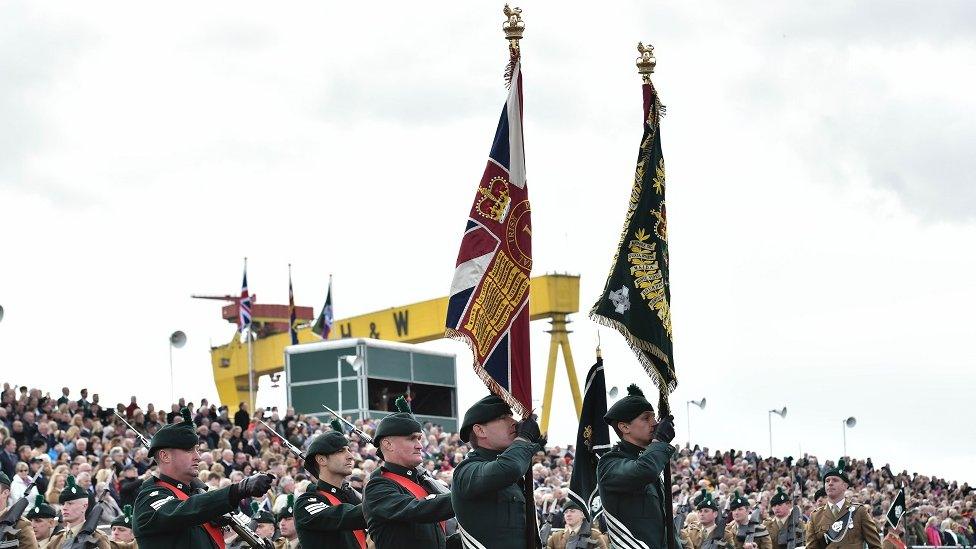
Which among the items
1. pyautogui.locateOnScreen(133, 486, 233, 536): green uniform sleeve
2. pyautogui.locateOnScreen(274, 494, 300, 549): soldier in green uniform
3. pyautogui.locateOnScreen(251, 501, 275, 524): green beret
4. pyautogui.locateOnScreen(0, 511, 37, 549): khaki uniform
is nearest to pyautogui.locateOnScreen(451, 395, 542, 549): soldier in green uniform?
pyautogui.locateOnScreen(133, 486, 233, 536): green uniform sleeve

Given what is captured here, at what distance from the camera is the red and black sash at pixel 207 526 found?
367 inches

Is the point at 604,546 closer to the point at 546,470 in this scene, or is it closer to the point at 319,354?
the point at 546,470

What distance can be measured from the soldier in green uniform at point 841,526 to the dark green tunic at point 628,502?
18.2 ft

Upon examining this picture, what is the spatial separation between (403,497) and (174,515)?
127 cm

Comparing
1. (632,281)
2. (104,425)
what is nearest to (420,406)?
(104,425)

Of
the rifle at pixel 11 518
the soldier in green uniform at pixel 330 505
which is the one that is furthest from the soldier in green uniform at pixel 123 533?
the soldier in green uniform at pixel 330 505

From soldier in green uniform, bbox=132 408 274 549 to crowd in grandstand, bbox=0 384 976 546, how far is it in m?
6.27

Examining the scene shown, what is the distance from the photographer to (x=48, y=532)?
16.5 meters

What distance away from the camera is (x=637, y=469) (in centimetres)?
945

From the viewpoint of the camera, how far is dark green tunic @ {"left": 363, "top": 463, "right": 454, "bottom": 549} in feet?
29.9

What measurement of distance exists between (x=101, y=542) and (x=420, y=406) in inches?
1306

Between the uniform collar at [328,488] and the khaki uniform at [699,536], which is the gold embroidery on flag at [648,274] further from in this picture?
the khaki uniform at [699,536]

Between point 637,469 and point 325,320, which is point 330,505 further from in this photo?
point 325,320

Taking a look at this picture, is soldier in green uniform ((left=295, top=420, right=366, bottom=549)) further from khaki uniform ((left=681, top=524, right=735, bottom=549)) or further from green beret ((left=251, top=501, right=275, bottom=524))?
khaki uniform ((left=681, top=524, right=735, bottom=549))
